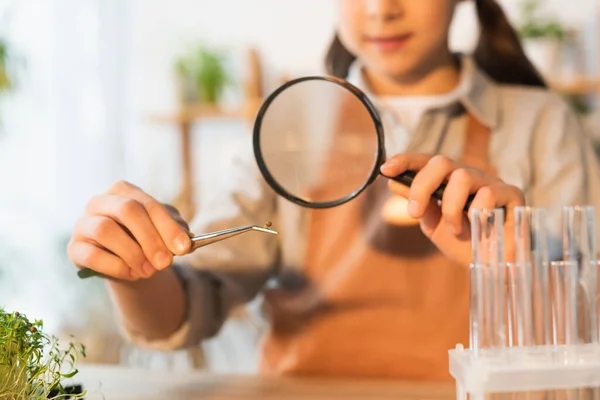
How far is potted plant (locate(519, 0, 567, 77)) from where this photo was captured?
94 cm

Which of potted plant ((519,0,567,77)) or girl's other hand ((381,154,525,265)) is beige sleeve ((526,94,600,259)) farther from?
girl's other hand ((381,154,525,265))

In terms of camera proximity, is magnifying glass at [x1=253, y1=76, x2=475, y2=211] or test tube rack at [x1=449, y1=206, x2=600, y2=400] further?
magnifying glass at [x1=253, y1=76, x2=475, y2=211]

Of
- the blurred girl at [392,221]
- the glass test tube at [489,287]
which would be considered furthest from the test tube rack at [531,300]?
the blurred girl at [392,221]

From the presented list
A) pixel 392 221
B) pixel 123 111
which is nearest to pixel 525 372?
pixel 392 221

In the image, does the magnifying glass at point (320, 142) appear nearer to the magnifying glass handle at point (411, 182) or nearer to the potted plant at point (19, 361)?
the magnifying glass handle at point (411, 182)

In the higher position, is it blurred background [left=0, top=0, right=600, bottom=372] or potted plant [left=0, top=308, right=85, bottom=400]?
blurred background [left=0, top=0, right=600, bottom=372]

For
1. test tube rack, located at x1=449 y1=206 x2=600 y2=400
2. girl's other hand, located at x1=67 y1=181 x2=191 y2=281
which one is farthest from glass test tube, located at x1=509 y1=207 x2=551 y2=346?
girl's other hand, located at x1=67 y1=181 x2=191 y2=281

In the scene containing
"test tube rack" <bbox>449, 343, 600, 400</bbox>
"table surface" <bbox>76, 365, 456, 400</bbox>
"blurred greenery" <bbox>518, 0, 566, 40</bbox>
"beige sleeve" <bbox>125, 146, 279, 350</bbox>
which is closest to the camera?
"test tube rack" <bbox>449, 343, 600, 400</bbox>

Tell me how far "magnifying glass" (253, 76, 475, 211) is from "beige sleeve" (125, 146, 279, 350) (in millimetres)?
105

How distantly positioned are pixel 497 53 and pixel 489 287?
1.88 ft

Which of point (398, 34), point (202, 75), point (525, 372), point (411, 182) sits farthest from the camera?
point (202, 75)

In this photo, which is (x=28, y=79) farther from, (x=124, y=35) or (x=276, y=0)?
(x=276, y=0)

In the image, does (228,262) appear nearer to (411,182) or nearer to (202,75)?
(202,75)

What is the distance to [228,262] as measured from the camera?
89 centimetres
